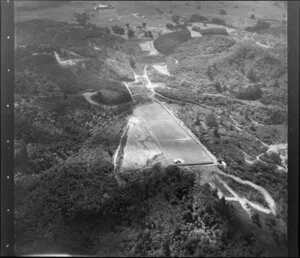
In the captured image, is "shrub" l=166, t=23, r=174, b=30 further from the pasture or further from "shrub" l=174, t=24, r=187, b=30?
the pasture

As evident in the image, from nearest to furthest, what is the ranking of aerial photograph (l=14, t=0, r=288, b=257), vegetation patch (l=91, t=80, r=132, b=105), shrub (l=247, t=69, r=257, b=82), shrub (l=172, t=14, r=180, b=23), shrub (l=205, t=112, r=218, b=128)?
1. aerial photograph (l=14, t=0, r=288, b=257)
2. shrub (l=205, t=112, r=218, b=128)
3. vegetation patch (l=91, t=80, r=132, b=105)
4. shrub (l=247, t=69, r=257, b=82)
5. shrub (l=172, t=14, r=180, b=23)

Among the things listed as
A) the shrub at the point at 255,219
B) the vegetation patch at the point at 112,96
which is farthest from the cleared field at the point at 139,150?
the shrub at the point at 255,219

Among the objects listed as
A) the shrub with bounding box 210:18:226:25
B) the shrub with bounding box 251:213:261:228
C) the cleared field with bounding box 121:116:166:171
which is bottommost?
the shrub with bounding box 251:213:261:228

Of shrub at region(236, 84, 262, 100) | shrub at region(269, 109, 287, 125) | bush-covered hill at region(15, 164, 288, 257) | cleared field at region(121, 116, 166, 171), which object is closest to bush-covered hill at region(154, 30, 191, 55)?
shrub at region(236, 84, 262, 100)

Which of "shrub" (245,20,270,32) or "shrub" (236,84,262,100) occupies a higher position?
"shrub" (245,20,270,32)

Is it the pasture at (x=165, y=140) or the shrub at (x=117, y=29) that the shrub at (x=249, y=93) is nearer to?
the pasture at (x=165, y=140)
